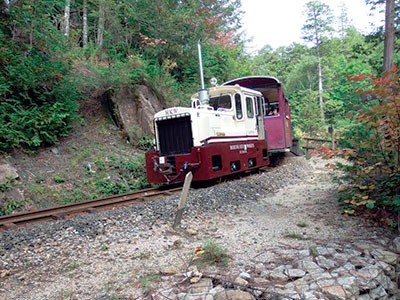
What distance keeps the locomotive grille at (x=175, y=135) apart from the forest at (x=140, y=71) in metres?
3.56

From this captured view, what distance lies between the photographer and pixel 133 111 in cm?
1216

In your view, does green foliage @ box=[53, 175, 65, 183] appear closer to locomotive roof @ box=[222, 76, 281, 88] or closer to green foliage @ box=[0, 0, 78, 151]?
green foliage @ box=[0, 0, 78, 151]

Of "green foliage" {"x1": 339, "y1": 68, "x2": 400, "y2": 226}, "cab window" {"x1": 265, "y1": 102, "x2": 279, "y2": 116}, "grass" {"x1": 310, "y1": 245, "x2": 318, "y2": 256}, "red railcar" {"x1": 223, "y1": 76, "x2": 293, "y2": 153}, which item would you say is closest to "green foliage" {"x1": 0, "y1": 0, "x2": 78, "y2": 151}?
"red railcar" {"x1": 223, "y1": 76, "x2": 293, "y2": 153}

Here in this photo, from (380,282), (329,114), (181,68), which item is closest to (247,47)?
(329,114)

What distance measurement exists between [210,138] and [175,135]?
1.03 meters

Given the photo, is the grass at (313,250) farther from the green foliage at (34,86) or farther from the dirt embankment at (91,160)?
the green foliage at (34,86)

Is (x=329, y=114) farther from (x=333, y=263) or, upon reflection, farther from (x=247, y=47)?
(x=333, y=263)

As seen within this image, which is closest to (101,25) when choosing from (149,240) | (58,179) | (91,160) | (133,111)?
(133,111)

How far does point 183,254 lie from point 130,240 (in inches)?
38.2

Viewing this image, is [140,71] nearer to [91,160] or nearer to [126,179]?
[91,160]

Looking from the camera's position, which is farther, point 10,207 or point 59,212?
point 10,207

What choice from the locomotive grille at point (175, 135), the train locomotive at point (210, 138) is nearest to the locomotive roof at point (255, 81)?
the train locomotive at point (210, 138)

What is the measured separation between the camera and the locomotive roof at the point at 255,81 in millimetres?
11375

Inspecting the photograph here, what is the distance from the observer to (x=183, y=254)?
12.2ft
